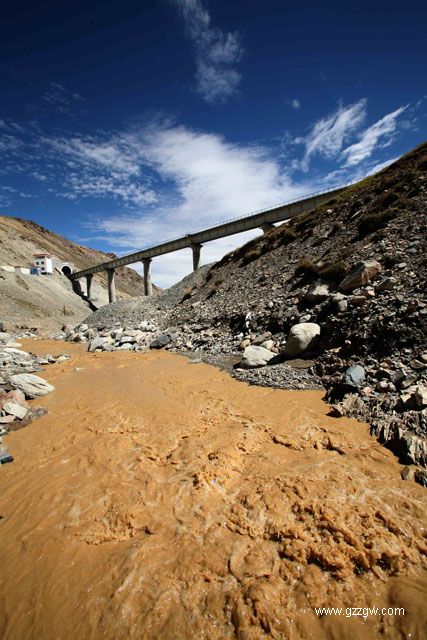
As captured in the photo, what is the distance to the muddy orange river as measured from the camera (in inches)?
143

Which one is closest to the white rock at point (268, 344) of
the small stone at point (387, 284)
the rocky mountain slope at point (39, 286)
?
the small stone at point (387, 284)

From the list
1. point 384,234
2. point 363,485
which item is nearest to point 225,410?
point 363,485

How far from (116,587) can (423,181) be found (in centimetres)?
2684

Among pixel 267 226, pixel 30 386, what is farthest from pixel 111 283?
pixel 30 386

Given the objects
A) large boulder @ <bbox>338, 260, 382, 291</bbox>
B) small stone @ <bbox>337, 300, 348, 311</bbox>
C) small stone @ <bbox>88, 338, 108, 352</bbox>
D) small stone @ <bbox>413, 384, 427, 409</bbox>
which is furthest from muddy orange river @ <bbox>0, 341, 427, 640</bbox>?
small stone @ <bbox>88, 338, 108, 352</bbox>

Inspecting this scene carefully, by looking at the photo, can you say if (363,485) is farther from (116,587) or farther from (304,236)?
(304,236)

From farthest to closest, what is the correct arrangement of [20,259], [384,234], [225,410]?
[20,259], [384,234], [225,410]

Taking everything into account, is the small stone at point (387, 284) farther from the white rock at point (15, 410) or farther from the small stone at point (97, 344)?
the small stone at point (97, 344)

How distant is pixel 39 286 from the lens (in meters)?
58.8

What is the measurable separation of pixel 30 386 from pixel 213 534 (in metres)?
10.8

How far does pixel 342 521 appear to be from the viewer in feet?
15.5

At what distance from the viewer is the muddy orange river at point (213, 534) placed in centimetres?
363

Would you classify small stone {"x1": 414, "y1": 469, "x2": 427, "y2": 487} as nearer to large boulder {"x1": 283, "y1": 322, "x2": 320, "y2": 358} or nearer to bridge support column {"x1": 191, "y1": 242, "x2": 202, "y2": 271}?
large boulder {"x1": 283, "y1": 322, "x2": 320, "y2": 358}

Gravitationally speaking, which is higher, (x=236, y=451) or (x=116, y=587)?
(x=236, y=451)
